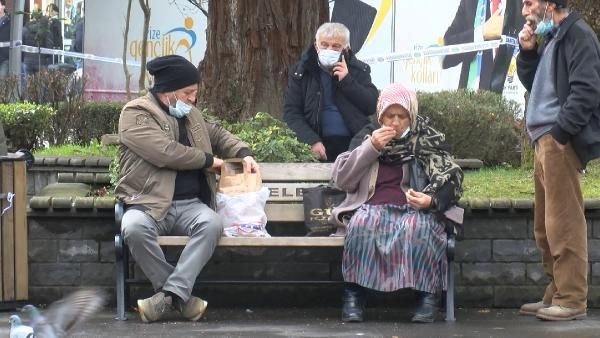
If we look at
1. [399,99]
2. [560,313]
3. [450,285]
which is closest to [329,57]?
[399,99]

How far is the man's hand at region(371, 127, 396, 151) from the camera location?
770 cm

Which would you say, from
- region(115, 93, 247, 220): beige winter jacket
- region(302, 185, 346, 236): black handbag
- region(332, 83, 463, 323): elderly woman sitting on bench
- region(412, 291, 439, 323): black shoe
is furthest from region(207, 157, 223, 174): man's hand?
region(412, 291, 439, 323): black shoe

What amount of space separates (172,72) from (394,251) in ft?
5.59

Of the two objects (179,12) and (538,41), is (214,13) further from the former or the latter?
(179,12)

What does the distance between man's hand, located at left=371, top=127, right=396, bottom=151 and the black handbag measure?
1.77ft

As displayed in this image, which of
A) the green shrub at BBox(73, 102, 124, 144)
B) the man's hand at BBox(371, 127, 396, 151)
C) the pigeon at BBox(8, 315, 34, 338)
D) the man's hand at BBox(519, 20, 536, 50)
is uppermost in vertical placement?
the man's hand at BBox(519, 20, 536, 50)

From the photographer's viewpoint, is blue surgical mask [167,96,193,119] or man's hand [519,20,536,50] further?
blue surgical mask [167,96,193,119]

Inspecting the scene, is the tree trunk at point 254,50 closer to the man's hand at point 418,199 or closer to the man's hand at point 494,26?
the man's hand at point 418,199

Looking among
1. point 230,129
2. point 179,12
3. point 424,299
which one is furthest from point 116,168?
point 179,12

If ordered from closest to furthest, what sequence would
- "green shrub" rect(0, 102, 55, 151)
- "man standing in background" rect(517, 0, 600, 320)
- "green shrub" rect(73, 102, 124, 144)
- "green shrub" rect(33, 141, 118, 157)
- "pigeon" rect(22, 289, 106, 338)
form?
"pigeon" rect(22, 289, 106, 338) → "man standing in background" rect(517, 0, 600, 320) → "green shrub" rect(33, 141, 118, 157) → "green shrub" rect(0, 102, 55, 151) → "green shrub" rect(73, 102, 124, 144)

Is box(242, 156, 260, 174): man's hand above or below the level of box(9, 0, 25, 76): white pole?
below

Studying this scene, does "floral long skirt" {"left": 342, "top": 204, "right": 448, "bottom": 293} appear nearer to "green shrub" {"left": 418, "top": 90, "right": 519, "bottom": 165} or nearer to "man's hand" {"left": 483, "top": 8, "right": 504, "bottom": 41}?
"green shrub" {"left": 418, "top": 90, "right": 519, "bottom": 165}

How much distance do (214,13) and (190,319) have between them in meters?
3.35

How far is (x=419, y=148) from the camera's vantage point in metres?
7.89
